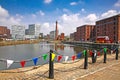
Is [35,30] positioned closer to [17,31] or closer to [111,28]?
[17,31]

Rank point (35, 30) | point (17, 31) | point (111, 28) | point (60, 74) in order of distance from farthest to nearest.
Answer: point (35, 30)
point (17, 31)
point (111, 28)
point (60, 74)

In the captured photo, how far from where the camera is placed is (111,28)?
74.9 m

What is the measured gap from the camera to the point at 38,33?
191 meters

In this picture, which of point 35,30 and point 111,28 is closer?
point 111,28

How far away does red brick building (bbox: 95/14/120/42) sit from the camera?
68375 millimetres

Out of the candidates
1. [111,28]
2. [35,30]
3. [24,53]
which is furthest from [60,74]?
[35,30]

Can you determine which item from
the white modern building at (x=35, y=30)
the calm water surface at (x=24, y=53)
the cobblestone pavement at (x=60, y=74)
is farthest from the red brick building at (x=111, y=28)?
the white modern building at (x=35, y=30)

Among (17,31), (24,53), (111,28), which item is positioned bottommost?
(24,53)

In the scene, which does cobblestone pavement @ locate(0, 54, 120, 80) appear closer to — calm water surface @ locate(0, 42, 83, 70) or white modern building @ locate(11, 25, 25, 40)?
calm water surface @ locate(0, 42, 83, 70)

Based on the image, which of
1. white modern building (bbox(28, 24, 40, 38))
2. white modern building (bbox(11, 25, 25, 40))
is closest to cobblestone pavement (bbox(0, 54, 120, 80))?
white modern building (bbox(11, 25, 25, 40))

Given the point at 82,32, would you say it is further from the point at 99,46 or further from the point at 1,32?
the point at 1,32

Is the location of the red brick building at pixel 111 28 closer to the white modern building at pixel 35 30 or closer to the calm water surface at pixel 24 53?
the calm water surface at pixel 24 53

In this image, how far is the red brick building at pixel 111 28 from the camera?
68375 millimetres

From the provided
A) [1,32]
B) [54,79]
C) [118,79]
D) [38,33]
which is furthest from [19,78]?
[38,33]
